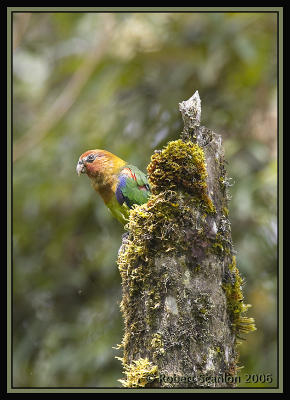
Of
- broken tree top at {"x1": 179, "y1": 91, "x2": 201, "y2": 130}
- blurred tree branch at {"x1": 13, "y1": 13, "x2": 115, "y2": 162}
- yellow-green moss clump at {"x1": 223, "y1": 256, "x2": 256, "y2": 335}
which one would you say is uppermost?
blurred tree branch at {"x1": 13, "y1": 13, "x2": 115, "y2": 162}

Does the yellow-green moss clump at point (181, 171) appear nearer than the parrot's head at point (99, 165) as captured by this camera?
Yes

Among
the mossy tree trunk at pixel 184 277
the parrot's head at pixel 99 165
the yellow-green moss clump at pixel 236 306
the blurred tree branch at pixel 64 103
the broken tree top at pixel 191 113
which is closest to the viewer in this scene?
the mossy tree trunk at pixel 184 277

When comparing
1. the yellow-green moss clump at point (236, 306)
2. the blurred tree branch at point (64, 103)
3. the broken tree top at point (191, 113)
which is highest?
the blurred tree branch at point (64, 103)

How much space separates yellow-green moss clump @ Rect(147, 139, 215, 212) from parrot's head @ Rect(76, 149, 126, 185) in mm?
2428

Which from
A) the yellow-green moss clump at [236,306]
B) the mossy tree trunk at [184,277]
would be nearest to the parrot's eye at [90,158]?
the mossy tree trunk at [184,277]

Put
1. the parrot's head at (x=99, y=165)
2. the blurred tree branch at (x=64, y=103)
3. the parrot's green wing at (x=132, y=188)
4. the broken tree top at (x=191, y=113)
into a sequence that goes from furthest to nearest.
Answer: the blurred tree branch at (x=64, y=103), the parrot's head at (x=99, y=165), the parrot's green wing at (x=132, y=188), the broken tree top at (x=191, y=113)

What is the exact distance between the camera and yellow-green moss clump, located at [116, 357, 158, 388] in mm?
3125

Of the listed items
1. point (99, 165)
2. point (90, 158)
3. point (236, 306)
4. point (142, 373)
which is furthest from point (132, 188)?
point (142, 373)

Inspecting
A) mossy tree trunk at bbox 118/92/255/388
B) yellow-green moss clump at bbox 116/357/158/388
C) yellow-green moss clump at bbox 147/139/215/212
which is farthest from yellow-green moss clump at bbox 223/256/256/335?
yellow-green moss clump at bbox 116/357/158/388

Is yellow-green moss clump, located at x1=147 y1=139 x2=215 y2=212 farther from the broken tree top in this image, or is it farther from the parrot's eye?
the parrot's eye

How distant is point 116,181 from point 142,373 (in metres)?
2.89

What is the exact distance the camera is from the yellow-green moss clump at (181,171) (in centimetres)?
337

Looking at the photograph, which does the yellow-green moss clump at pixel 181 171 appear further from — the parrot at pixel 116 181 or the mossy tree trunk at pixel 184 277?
the parrot at pixel 116 181

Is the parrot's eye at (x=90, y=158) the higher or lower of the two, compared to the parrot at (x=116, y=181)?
higher
